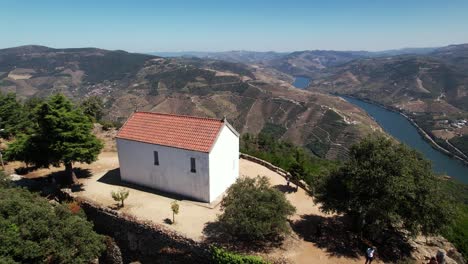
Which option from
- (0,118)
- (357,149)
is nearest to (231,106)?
(0,118)

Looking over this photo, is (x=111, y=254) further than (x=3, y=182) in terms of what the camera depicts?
No

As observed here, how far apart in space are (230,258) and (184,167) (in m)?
9.08

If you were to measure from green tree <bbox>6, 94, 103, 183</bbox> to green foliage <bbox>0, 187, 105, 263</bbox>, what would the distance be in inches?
258

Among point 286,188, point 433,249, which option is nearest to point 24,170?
point 286,188

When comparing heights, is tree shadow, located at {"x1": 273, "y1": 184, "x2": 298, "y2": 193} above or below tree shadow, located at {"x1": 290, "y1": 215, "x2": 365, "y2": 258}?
below

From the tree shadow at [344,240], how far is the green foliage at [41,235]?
13.9 metres

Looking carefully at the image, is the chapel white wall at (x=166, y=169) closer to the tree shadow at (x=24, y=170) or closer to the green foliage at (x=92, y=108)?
the tree shadow at (x=24, y=170)

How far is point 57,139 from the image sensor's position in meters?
25.0

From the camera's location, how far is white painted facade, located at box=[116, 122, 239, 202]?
78.8 feet

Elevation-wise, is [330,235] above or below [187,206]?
below

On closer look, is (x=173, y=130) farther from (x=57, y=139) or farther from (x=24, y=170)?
(x=24, y=170)

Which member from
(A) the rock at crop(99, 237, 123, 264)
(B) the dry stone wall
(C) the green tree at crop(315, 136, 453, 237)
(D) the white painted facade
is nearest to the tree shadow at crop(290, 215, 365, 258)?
(C) the green tree at crop(315, 136, 453, 237)

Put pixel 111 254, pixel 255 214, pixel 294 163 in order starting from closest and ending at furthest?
1. pixel 255 214
2. pixel 111 254
3. pixel 294 163

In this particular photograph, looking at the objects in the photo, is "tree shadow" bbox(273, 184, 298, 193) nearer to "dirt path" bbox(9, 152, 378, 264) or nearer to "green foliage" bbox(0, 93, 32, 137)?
"dirt path" bbox(9, 152, 378, 264)
